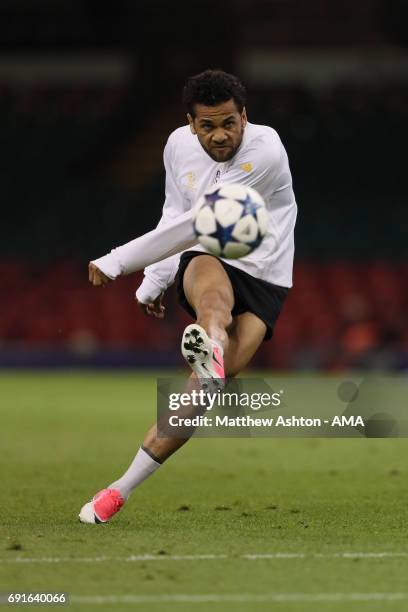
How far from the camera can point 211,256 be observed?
22.7ft

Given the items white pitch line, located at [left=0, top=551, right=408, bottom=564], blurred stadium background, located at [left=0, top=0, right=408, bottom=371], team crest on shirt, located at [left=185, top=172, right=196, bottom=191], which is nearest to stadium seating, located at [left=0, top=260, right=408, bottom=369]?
blurred stadium background, located at [left=0, top=0, right=408, bottom=371]

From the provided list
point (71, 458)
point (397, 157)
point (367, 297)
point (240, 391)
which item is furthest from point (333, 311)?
point (240, 391)

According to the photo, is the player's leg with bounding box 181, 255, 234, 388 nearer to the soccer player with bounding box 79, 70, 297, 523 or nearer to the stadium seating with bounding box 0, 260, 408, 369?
the soccer player with bounding box 79, 70, 297, 523

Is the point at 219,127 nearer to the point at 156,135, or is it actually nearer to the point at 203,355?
the point at 203,355

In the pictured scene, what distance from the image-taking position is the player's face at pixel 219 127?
21.7 feet

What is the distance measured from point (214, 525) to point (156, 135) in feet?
75.0

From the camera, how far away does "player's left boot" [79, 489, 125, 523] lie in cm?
657

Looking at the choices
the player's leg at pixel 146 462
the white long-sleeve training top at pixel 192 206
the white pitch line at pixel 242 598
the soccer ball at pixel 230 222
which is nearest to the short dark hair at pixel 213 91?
the white long-sleeve training top at pixel 192 206

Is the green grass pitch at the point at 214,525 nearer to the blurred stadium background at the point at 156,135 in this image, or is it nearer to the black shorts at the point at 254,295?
the black shorts at the point at 254,295

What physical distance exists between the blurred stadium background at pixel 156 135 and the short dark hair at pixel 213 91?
49.6 ft

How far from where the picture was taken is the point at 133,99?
91.7 ft

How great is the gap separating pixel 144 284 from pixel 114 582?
2.47 metres

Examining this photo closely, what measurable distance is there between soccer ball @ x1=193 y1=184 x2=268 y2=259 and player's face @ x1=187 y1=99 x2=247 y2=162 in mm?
379

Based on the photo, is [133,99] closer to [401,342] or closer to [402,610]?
[401,342]
